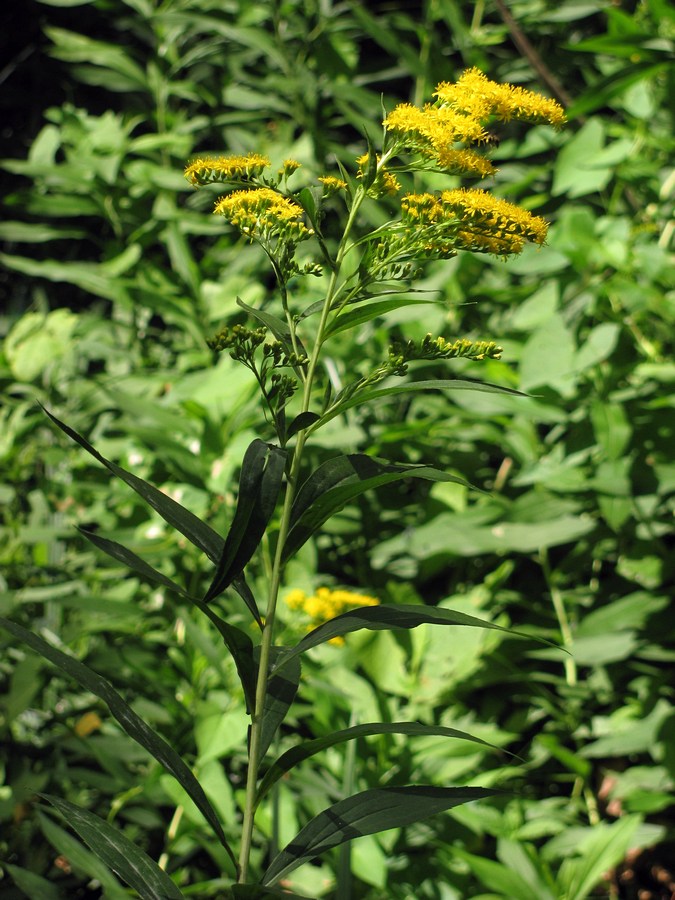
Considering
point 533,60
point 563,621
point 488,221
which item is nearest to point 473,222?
point 488,221

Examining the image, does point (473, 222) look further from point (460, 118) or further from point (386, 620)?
point (386, 620)

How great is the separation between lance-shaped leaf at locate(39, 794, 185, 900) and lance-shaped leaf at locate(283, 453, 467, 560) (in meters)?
0.21

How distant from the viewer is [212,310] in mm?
1839

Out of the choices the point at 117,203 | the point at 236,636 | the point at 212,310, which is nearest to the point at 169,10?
the point at 117,203

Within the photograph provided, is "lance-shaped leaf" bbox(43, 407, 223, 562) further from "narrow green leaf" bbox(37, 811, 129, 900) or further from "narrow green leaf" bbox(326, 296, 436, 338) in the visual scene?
"narrow green leaf" bbox(37, 811, 129, 900)

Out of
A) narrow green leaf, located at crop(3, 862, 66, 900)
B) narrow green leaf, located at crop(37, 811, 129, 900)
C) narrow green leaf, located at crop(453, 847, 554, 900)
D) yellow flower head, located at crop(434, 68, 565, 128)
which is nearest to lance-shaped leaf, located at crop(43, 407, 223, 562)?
yellow flower head, located at crop(434, 68, 565, 128)

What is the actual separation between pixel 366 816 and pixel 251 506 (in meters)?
0.22

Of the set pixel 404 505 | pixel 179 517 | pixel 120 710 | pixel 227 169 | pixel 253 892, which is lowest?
pixel 253 892

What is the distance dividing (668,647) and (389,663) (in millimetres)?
495

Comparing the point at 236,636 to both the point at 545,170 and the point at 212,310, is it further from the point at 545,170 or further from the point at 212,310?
the point at 545,170

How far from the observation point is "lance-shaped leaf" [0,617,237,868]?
2.01 feet

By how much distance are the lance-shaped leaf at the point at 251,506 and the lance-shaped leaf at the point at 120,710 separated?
118 mm

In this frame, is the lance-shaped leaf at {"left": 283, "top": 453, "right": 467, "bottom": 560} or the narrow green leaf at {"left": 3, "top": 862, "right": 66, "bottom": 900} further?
the narrow green leaf at {"left": 3, "top": 862, "right": 66, "bottom": 900}

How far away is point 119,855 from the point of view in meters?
0.64
